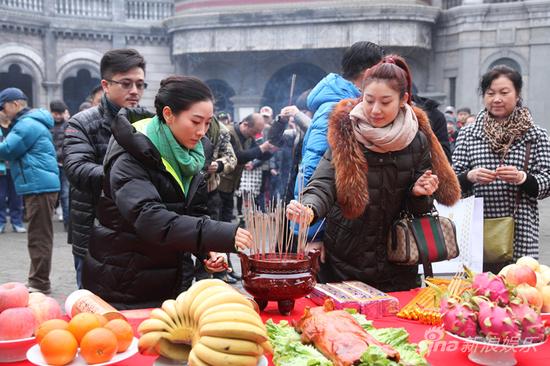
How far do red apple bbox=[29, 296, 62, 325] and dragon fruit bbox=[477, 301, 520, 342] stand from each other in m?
1.49

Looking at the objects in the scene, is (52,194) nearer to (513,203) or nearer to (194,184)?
(194,184)

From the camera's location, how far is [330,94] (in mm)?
4070

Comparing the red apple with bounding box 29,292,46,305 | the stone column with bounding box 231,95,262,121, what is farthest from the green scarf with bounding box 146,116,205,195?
the stone column with bounding box 231,95,262,121

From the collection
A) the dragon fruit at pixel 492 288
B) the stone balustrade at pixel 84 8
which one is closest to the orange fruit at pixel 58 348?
the dragon fruit at pixel 492 288

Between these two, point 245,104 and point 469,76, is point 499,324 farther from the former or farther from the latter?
point 245,104

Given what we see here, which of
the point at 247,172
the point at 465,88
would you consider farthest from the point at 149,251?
the point at 465,88

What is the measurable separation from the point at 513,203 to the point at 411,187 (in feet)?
4.40

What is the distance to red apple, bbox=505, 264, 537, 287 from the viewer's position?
2.59 meters

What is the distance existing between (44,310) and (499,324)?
5.14ft

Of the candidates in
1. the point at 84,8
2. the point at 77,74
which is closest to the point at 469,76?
the point at 84,8

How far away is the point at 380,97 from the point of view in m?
3.20

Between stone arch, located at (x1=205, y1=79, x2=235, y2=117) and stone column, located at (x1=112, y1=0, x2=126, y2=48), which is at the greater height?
stone column, located at (x1=112, y1=0, x2=126, y2=48)

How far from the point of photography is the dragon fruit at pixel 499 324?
209 centimetres

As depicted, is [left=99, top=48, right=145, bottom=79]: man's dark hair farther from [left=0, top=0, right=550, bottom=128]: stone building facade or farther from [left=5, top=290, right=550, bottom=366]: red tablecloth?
[left=0, top=0, right=550, bottom=128]: stone building facade
